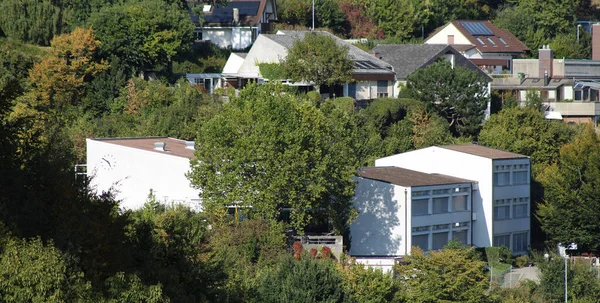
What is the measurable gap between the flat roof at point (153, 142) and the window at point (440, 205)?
921 cm

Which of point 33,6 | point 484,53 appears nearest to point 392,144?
point 33,6

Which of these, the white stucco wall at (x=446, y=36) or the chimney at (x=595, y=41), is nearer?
the white stucco wall at (x=446, y=36)

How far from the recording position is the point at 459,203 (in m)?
44.0

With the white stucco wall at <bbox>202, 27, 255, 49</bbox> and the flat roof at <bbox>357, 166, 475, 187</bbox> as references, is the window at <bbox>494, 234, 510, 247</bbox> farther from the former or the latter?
the white stucco wall at <bbox>202, 27, 255, 49</bbox>

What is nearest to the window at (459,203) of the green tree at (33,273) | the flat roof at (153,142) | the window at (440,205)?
the window at (440,205)

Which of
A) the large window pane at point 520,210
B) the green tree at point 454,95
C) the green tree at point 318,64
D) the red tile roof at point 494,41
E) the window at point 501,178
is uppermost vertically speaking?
the red tile roof at point 494,41

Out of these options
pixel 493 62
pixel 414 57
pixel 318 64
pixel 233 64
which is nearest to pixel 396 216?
pixel 318 64

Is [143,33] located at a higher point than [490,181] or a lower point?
higher

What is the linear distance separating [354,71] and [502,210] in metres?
12.1

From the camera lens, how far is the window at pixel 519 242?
152ft

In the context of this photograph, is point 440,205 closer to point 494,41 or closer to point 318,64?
point 318,64

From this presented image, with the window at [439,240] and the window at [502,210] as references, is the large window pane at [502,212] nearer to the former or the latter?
the window at [502,210]

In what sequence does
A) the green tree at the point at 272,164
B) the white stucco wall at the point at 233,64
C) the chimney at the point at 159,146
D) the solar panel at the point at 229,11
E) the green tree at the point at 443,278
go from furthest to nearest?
the solar panel at the point at 229,11
the white stucco wall at the point at 233,64
the chimney at the point at 159,146
the green tree at the point at 272,164
the green tree at the point at 443,278

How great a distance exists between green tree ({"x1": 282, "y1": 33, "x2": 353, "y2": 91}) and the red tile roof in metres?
21.3
